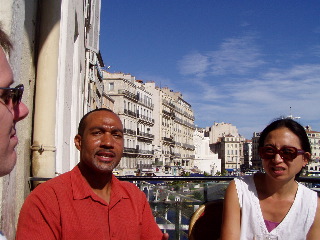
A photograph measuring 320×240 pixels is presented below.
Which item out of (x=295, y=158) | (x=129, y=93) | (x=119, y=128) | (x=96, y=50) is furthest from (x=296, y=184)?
(x=129, y=93)

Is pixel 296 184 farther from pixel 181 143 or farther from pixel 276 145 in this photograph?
pixel 181 143

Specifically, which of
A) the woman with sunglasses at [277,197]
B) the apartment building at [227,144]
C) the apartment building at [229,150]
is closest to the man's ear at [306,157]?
the woman with sunglasses at [277,197]

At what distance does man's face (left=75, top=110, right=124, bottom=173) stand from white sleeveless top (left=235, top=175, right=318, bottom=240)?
→ 0.85 metres

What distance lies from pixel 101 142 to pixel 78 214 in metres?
0.49

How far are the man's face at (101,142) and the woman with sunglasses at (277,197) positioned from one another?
80 centimetres

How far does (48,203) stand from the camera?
2135 mm

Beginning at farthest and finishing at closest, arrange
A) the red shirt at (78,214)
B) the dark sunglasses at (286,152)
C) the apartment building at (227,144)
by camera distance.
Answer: the apartment building at (227,144) → the dark sunglasses at (286,152) → the red shirt at (78,214)

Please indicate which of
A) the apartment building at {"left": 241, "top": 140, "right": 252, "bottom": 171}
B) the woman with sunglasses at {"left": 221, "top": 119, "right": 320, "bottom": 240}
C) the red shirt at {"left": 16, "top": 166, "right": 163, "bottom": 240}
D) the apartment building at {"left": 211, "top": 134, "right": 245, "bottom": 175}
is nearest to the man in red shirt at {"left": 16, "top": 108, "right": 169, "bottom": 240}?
the red shirt at {"left": 16, "top": 166, "right": 163, "bottom": 240}

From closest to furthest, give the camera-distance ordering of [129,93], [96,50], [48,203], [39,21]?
[48,203] < [39,21] < [96,50] < [129,93]

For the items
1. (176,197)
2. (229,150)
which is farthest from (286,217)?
(229,150)

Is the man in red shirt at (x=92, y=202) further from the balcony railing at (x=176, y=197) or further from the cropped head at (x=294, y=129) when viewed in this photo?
the balcony railing at (x=176, y=197)

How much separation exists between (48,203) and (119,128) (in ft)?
2.19

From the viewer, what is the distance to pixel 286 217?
246cm

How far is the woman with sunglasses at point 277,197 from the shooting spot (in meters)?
2.47
